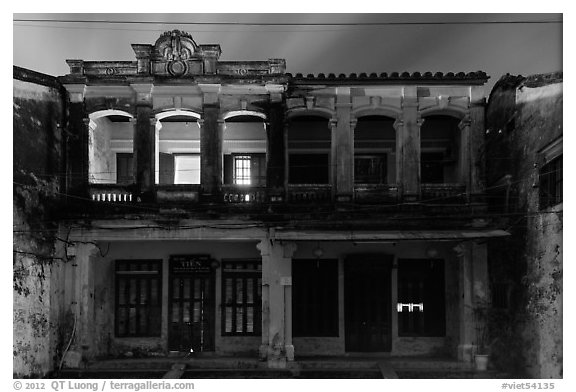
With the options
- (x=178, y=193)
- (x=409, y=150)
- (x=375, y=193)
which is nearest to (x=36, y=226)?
(x=178, y=193)

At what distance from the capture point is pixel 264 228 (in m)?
13.8

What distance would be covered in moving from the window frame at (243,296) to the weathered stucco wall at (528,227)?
234 inches

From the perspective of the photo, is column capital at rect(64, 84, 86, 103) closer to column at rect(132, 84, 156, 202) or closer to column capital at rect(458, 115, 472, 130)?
column at rect(132, 84, 156, 202)

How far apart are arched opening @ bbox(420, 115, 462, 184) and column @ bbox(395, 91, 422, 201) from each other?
1.69 m

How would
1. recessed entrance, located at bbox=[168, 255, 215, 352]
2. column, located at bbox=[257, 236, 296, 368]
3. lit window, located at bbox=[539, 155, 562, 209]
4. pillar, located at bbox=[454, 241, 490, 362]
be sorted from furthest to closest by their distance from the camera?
recessed entrance, located at bbox=[168, 255, 215, 352], pillar, located at bbox=[454, 241, 490, 362], column, located at bbox=[257, 236, 296, 368], lit window, located at bbox=[539, 155, 562, 209]

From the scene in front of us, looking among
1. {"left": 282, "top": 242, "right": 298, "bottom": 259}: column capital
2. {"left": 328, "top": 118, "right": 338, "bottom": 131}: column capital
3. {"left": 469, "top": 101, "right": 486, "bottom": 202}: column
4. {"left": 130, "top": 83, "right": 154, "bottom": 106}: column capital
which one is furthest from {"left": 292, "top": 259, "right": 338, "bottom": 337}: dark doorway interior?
{"left": 130, "top": 83, "right": 154, "bottom": 106}: column capital

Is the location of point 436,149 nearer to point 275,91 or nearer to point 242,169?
→ point 275,91

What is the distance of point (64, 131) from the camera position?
549 inches

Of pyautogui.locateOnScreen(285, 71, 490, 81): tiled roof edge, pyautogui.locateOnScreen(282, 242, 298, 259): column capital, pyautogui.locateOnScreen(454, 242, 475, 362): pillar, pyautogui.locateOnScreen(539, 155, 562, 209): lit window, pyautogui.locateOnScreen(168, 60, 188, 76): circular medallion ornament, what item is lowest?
pyautogui.locateOnScreen(454, 242, 475, 362): pillar

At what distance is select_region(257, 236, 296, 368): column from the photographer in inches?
534

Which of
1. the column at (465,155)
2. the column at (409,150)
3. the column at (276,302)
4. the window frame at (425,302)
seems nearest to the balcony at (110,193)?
the column at (276,302)

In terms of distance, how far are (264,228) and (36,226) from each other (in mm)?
5229
